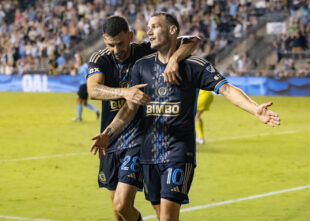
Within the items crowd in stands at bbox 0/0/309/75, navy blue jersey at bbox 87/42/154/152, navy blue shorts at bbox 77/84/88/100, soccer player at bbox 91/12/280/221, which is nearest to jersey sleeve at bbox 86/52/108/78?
navy blue jersey at bbox 87/42/154/152

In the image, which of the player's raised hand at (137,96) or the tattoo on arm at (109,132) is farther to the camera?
the tattoo on arm at (109,132)

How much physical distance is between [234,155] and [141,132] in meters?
7.68

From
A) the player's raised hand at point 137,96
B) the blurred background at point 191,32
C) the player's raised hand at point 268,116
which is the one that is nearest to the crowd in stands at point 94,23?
the blurred background at point 191,32

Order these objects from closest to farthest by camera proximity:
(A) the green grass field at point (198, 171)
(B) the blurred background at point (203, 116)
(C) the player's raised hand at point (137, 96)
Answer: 1. (C) the player's raised hand at point (137, 96)
2. (A) the green grass field at point (198, 171)
3. (B) the blurred background at point (203, 116)

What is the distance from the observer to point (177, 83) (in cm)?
583

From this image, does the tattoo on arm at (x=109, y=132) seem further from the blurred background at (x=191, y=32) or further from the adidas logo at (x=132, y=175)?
the blurred background at (x=191, y=32)

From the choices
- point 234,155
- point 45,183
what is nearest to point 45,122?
point 234,155

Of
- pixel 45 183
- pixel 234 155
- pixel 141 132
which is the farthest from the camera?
pixel 234 155

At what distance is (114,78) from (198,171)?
18.3ft

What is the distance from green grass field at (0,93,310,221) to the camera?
8.78 meters

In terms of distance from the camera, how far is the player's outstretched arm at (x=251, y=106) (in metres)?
5.17

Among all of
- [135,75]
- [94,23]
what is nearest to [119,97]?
[135,75]

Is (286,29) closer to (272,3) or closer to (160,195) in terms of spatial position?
(272,3)

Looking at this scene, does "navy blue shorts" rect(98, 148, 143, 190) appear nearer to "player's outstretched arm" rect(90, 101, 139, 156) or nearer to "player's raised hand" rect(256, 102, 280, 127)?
"player's outstretched arm" rect(90, 101, 139, 156)
